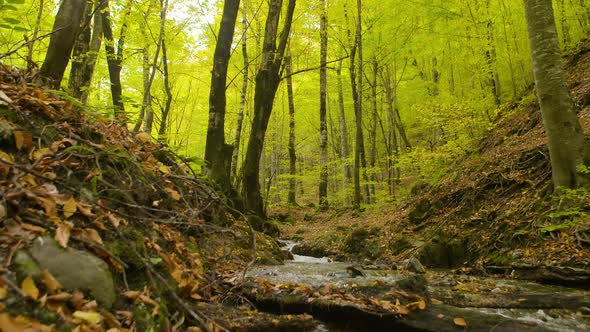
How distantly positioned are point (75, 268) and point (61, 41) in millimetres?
3132

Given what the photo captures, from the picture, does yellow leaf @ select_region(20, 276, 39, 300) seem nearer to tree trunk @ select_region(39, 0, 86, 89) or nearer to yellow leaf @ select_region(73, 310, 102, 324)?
yellow leaf @ select_region(73, 310, 102, 324)

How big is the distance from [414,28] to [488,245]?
11156mm

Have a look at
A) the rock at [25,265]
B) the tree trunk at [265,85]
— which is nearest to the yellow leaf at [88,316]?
the rock at [25,265]

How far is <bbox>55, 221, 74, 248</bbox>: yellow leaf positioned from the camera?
1743 mm

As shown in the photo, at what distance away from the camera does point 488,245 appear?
5598mm

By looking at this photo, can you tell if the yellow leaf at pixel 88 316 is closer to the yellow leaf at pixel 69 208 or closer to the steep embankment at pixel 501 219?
the yellow leaf at pixel 69 208

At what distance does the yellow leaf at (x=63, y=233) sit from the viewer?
5.72ft

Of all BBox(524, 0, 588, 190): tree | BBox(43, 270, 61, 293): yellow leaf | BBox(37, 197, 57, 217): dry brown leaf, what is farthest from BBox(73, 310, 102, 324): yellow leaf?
BBox(524, 0, 588, 190): tree

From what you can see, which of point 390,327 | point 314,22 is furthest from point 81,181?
point 314,22

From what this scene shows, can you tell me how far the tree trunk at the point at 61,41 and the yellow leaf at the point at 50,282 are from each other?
290cm

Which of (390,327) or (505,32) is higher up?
(505,32)

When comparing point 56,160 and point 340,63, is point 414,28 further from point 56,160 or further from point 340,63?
point 56,160

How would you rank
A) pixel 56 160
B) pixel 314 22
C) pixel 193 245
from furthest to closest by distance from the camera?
pixel 314 22 → pixel 193 245 → pixel 56 160

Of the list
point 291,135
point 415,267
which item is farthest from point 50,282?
point 291,135
